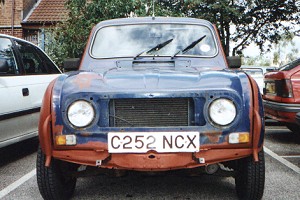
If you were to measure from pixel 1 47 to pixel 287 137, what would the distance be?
5.15m

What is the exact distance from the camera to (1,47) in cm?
580

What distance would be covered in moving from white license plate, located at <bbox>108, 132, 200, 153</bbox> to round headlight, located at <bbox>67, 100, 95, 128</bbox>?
216 millimetres

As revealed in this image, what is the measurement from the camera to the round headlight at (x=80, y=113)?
11.5ft

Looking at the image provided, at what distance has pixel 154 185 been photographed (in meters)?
4.70

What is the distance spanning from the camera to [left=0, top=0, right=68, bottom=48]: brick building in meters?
20.9

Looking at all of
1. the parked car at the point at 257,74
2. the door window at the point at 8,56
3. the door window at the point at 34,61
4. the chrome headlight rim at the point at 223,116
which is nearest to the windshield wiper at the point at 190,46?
the chrome headlight rim at the point at 223,116

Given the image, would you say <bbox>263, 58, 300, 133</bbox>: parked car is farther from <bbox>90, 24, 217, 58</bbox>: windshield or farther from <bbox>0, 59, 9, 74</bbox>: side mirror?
<bbox>0, 59, 9, 74</bbox>: side mirror

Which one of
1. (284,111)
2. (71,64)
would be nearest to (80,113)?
(71,64)

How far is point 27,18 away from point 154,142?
757 inches

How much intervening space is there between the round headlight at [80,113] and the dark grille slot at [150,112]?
0.16m

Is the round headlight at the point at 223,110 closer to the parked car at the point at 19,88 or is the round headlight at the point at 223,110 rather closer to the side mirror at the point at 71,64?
the side mirror at the point at 71,64

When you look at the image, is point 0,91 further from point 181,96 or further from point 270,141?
point 270,141

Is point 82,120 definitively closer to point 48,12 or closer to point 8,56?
point 8,56

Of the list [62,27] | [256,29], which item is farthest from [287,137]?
[256,29]
